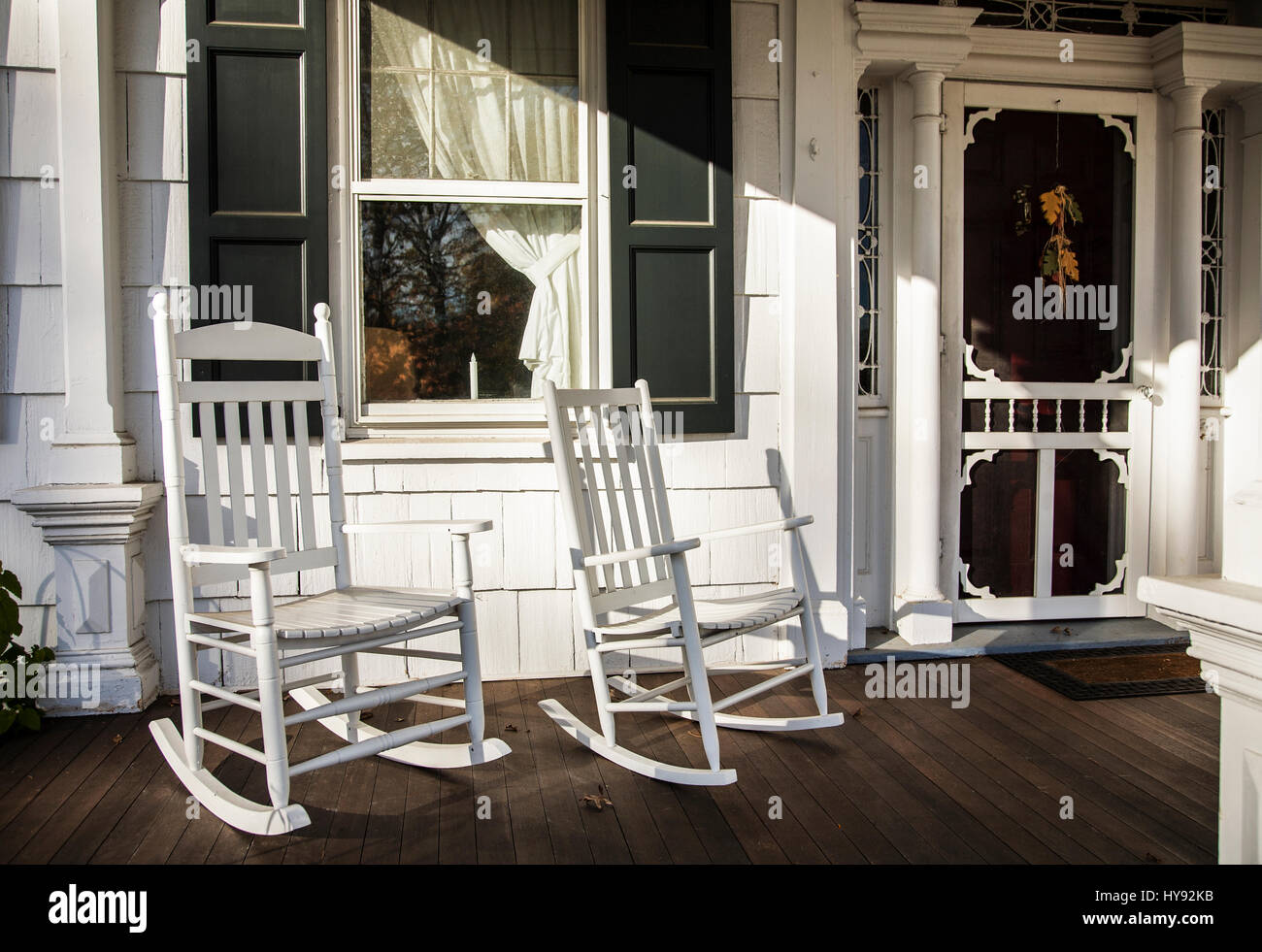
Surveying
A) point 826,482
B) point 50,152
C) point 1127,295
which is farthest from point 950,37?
point 50,152

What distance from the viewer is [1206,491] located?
407cm

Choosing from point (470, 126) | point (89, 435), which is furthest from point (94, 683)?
point (470, 126)

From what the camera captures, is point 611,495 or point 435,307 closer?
point 611,495

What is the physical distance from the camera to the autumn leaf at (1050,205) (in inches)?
151

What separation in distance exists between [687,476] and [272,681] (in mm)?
1734

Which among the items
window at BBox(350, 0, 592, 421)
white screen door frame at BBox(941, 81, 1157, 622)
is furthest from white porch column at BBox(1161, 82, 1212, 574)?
window at BBox(350, 0, 592, 421)

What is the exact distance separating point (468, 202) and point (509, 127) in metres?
0.31

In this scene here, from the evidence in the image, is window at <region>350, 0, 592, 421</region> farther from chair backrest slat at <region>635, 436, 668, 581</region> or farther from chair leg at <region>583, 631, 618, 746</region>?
chair leg at <region>583, 631, 618, 746</region>

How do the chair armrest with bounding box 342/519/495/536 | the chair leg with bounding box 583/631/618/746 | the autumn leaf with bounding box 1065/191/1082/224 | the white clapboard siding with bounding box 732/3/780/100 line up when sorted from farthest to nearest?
the autumn leaf with bounding box 1065/191/1082/224 < the white clapboard siding with bounding box 732/3/780/100 < the chair leg with bounding box 583/631/618/746 < the chair armrest with bounding box 342/519/495/536

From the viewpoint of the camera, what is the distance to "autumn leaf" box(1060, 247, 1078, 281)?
3850 mm

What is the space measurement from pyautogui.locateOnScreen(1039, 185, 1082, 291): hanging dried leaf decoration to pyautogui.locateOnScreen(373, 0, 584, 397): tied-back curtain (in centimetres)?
198

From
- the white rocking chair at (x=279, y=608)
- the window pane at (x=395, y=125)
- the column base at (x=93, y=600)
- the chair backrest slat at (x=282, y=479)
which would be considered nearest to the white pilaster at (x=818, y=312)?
the window pane at (x=395, y=125)

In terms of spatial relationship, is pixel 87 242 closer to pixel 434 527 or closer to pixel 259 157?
pixel 259 157

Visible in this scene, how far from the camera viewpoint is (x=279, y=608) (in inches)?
97.5
